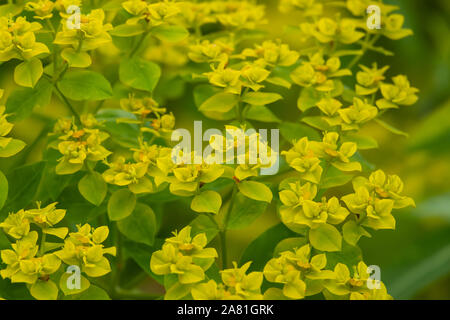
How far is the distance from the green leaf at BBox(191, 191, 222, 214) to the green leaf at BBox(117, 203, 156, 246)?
89 mm

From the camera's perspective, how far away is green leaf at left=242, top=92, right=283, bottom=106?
2.78ft

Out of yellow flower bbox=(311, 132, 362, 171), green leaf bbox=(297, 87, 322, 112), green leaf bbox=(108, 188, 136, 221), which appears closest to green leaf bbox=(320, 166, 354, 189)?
yellow flower bbox=(311, 132, 362, 171)

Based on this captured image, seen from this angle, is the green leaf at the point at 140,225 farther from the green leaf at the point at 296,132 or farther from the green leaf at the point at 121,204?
the green leaf at the point at 296,132

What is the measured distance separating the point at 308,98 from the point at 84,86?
0.29 m

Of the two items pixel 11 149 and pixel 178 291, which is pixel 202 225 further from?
pixel 11 149

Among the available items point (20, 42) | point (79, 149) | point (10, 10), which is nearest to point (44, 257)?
point (79, 149)

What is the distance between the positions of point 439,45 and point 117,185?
1421 millimetres

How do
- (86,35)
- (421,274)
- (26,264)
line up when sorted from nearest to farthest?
(26,264)
(86,35)
(421,274)

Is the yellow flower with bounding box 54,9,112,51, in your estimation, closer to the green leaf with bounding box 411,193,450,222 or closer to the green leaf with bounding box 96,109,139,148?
the green leaf with bounding box 96,109,139,148

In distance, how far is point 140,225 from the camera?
836 mm

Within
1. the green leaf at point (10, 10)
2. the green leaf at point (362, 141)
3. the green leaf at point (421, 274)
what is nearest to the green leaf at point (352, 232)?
the green leaf at point (362, 141)

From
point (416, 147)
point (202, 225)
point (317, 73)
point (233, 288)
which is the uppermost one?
point (416, 147)

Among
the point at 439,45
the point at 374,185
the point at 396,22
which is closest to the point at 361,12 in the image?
the point at 396,22

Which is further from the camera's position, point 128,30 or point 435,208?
point 435,208
